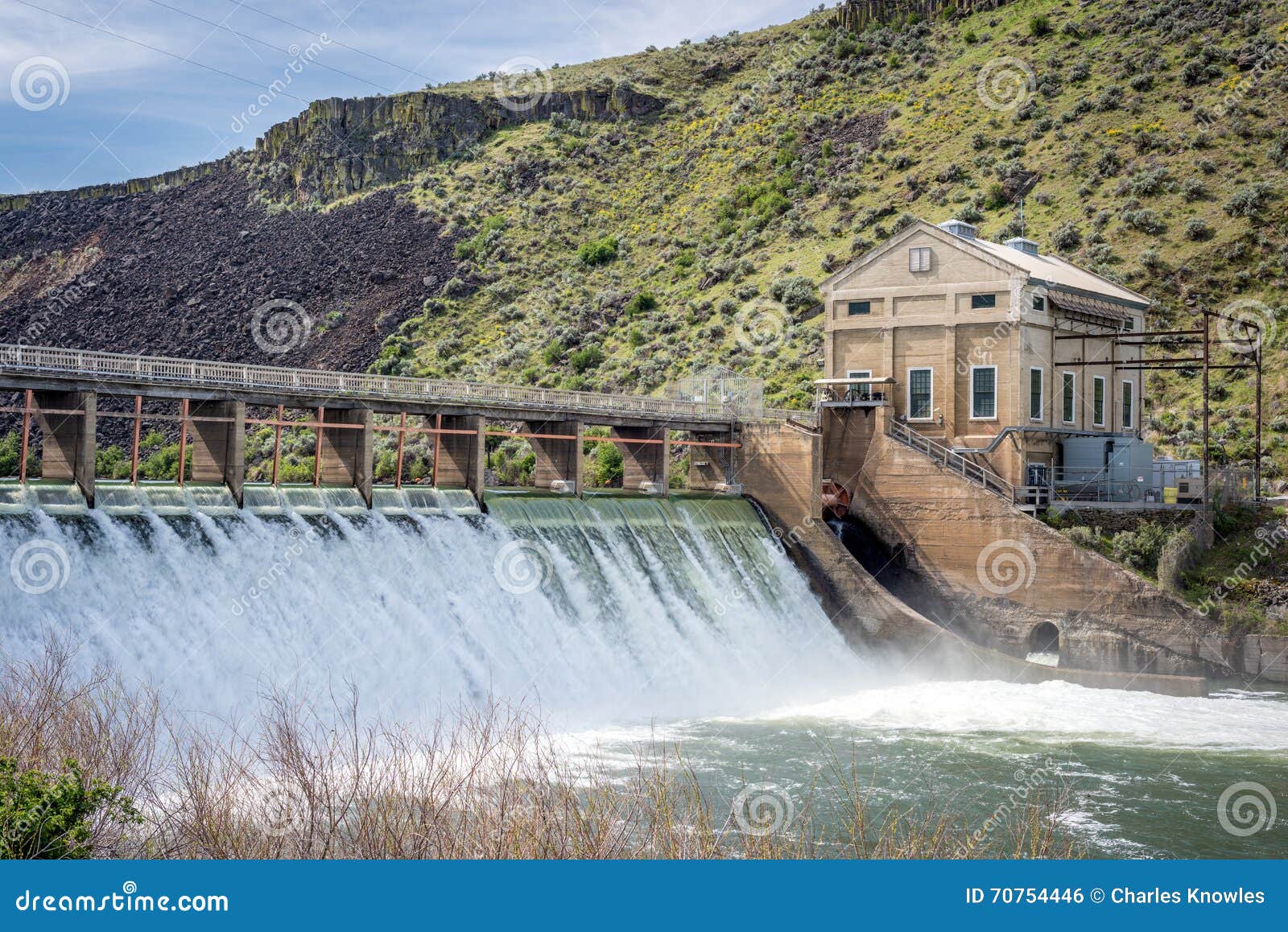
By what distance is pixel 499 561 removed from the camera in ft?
112

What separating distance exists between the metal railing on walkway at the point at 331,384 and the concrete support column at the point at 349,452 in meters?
0.86

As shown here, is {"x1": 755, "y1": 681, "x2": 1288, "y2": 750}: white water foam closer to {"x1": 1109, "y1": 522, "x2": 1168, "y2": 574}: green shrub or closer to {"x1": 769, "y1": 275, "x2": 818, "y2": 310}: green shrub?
{"x1": 1109, "y1": 522, "x2": 1168, "y2": 574}: green shrub

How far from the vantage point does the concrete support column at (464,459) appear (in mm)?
36688

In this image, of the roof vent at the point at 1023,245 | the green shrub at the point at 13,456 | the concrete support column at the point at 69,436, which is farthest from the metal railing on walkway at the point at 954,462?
the green shrub at the point at 13,456

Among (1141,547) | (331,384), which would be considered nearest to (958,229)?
(1141,547)

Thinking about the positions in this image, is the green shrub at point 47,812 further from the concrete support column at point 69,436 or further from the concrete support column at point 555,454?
the concrete support column at point 555,454

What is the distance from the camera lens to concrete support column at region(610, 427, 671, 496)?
145 feet

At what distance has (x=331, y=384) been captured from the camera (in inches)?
1403

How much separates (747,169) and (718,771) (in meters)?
72.9

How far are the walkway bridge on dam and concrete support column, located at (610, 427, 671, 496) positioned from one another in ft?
0.18

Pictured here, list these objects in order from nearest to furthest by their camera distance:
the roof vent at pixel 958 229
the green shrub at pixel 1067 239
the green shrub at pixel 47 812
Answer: the green shrub at pixel 47 812 < the roof vent at pixel 958 229 < the green shrub at pixel 1067 239

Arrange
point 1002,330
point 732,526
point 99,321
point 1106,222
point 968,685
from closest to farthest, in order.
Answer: point 968,685 → point 732,526 → point 1002,330 → point 1106,222 → point 99,321

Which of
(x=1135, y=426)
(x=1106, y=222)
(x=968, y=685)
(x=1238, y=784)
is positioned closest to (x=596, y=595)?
(x=968, y=685)

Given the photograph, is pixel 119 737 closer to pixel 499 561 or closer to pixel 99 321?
pixel 499 561
